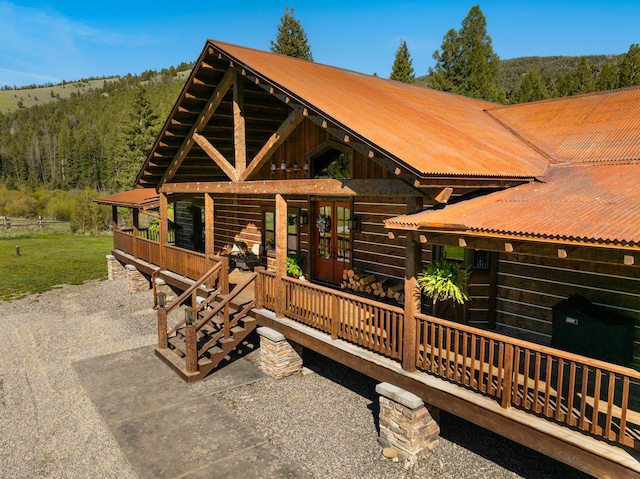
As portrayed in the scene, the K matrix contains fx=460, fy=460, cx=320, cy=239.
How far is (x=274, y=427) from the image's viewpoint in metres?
7.81

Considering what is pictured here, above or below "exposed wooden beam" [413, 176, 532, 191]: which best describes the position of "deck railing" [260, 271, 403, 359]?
below

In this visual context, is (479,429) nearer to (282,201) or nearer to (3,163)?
(282,201)

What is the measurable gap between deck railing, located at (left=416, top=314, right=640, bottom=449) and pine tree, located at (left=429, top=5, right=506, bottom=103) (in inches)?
1418

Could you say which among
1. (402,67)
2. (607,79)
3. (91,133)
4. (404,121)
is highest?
(91,133)

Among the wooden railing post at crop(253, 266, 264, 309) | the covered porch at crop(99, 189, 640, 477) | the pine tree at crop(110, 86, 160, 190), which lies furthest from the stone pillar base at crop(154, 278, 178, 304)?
the pine tree at crop(110, 86, 160, 190)

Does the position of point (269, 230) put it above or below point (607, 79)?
below

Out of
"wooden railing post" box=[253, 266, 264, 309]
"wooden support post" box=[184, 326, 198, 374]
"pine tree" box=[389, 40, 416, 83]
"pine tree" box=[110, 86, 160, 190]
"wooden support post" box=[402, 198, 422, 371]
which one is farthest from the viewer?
"pine tree" box=[110, 86, 160, 190]

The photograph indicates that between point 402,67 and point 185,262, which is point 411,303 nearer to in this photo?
point 185,262

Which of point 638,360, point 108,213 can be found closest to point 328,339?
point 638,360

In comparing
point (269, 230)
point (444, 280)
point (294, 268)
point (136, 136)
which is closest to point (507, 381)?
point (444, 280)

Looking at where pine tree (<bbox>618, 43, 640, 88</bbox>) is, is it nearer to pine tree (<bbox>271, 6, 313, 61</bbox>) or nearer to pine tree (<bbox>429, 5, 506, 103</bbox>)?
pine tree (<bbox>429, 5, 506, 103</bbox>)

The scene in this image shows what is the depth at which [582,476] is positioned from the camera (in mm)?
6312

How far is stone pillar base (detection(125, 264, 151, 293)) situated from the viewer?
1789 centimetres

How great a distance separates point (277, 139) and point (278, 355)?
14.7ft
